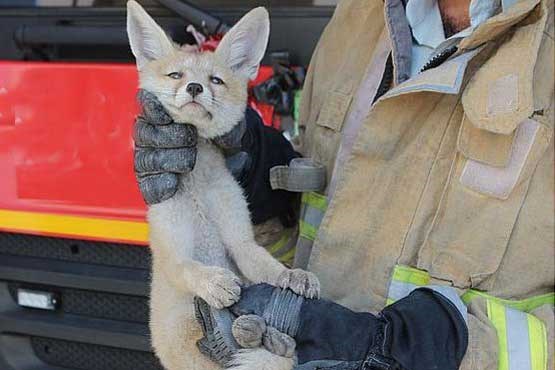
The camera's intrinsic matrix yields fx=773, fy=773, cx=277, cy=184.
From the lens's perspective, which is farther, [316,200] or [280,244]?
[280,244]

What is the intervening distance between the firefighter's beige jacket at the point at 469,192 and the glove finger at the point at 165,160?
1.02 ft

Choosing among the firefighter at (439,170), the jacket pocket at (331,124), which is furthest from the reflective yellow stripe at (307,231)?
the jacket pocket at (331,124)

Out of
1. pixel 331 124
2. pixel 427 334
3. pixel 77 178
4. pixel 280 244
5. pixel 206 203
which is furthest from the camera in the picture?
pixel 77 178

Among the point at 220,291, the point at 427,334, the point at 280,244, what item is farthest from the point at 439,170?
the point at 280,244

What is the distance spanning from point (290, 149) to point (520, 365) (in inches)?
30.1

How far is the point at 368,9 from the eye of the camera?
5.80 ft

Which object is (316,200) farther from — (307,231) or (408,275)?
(408,275)

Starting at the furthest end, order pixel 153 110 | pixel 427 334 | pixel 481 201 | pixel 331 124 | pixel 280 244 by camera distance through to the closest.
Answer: pixel 280 244, pixel 331 124, pixel 153 110, pixel 481 201, pixel 427 334

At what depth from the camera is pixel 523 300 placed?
56.1 inches

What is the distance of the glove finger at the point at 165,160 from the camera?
1507 millimetres

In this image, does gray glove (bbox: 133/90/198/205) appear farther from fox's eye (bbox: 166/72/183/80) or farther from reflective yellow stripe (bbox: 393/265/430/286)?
reflective yellow stripe (bbox: 393/265/430/286)

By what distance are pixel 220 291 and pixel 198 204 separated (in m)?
0.29

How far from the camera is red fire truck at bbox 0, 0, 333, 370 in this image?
2.06 m

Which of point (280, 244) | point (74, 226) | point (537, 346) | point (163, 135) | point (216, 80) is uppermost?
point (216, 80)
